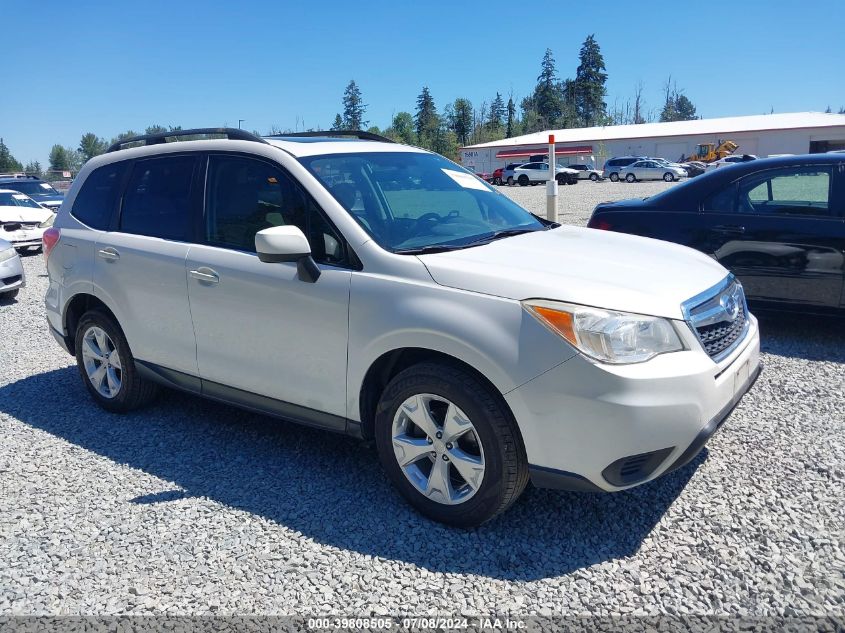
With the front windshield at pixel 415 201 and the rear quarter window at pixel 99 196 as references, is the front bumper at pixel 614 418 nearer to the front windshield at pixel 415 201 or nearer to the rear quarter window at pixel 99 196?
the front windshield at pixel 415 201

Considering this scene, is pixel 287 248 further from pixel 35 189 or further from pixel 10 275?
pixel 35 189

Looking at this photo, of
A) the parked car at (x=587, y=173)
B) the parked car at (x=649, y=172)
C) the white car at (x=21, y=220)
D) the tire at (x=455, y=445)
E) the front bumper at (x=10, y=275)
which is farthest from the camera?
the parked car at (x=587, y=173)

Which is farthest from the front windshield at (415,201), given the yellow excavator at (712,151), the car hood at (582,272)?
the yellow excavator at (712,151)

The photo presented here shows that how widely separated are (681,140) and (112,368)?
71.0m

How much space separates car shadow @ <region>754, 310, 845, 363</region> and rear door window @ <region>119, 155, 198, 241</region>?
16.0 ft

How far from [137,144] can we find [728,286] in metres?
4.15

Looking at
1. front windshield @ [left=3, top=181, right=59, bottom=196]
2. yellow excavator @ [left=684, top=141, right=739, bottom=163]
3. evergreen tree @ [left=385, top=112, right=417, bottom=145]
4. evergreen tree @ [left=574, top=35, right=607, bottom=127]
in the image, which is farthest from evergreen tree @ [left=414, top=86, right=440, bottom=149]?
front windshield @ [left=3, top=181, right=59, bottom=196]

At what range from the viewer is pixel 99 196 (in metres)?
4.91

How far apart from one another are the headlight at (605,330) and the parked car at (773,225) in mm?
3623

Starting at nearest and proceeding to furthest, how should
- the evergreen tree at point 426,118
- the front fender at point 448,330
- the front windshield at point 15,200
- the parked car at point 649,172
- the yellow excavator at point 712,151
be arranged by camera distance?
the front fender at point 448,330 < the front windshield at point 15,200 < the parked car at point 649,172 < the yellow excavator at point 712,151 < the evergreen tree at point 426,118

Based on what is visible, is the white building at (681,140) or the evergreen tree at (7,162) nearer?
the white building at (681,140)

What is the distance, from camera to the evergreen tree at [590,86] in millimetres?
118562

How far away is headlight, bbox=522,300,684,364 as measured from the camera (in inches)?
110

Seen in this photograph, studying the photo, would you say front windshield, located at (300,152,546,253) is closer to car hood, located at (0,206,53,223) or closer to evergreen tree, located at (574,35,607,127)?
car hood, located at (0,206,53,223)
